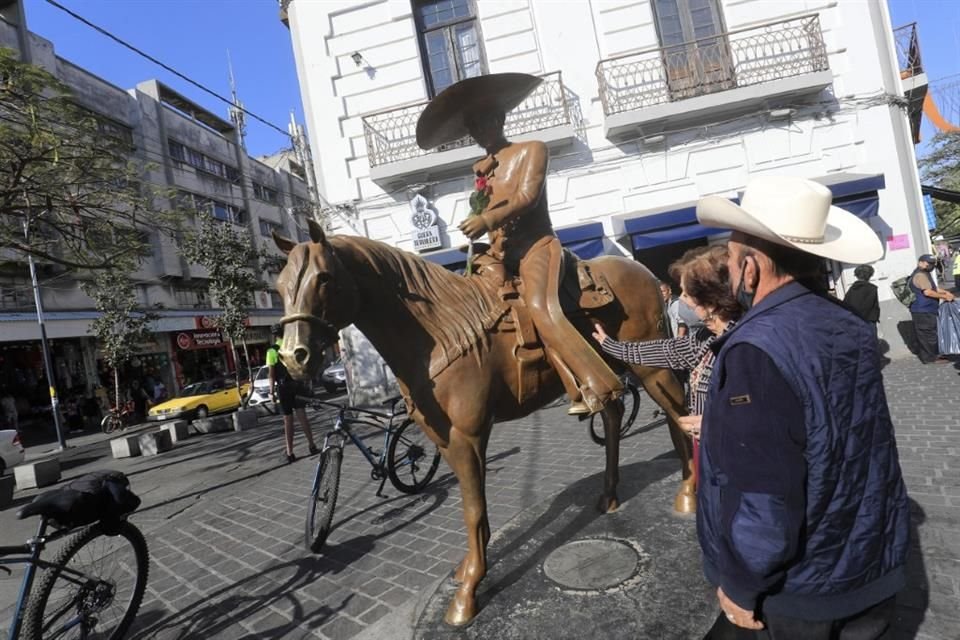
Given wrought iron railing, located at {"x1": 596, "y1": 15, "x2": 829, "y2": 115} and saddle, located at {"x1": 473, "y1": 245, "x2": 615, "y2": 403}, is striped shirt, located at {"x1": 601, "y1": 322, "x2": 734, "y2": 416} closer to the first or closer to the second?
saddle, located at {"x1": 473, "y1": 245, "x2": 615, "y2": 403}

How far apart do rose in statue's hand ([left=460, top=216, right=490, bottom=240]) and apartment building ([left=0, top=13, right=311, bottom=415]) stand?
891 centimetres

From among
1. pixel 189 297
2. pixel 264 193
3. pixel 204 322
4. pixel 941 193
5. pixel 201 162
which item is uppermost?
pixel 201 162

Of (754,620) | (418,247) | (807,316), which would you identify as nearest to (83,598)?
(754,620)

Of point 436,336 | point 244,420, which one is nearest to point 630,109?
point 436,336

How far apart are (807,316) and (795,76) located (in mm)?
9691

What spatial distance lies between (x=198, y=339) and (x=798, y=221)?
2871 centimetres

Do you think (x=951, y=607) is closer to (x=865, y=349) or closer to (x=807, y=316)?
(x=865, y=349)

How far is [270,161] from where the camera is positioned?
42.8 metres

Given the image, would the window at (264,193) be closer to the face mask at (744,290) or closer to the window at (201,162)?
the window at (201,162)

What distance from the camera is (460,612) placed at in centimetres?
251

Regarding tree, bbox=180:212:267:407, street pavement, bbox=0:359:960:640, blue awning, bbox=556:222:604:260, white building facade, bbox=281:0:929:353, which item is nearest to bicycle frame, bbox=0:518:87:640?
street pavement, bbox=0:359:960:640

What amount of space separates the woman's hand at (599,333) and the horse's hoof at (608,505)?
3.94ft

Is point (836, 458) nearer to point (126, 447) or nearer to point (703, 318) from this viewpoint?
point (703, 318)

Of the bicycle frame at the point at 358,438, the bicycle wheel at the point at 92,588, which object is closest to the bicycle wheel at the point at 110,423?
the bicycle frame at the point at 358,438
